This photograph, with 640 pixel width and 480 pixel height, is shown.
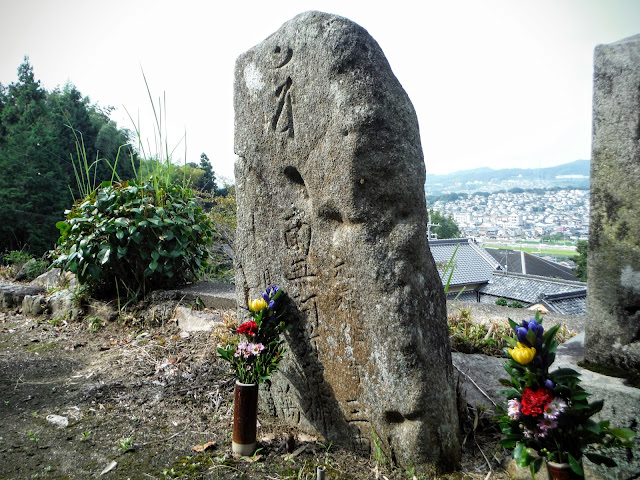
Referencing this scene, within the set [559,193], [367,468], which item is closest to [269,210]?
[367,468]

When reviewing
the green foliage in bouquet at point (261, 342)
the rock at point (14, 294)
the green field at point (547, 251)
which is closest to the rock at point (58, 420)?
the green foliage in bouquet at point (261, 342)

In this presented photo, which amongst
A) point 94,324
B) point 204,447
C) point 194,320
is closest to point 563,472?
point 204,447

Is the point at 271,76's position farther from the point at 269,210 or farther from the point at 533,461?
the point at 533,461

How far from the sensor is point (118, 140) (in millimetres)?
17109

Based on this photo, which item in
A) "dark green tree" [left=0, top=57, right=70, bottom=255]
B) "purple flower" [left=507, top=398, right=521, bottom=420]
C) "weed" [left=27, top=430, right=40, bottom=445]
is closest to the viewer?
"purple flower" [left=507, top=398, right=521, bottom=420]

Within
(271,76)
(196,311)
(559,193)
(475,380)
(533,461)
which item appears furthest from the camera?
(559,193)

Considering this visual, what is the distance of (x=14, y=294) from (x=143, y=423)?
4463mm

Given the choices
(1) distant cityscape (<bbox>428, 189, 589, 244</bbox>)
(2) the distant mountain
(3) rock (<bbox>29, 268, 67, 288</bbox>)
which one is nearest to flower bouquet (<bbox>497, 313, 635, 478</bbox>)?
(3) rock (<bbox>29, 268, 67, 288</bbox>)

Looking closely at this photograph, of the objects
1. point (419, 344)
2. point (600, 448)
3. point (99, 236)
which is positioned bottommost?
point (600, 448)

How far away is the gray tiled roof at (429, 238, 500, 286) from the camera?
18.9m

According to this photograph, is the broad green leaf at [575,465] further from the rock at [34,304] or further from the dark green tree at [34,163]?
the dark green tree at [34,163]

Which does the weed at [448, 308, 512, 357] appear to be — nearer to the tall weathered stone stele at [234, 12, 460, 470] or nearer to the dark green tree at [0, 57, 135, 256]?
the tall weathered stone stele at [234, 12, 460, 470]

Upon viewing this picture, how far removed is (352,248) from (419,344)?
540 mm

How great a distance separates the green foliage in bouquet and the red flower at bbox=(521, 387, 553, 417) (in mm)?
1265
